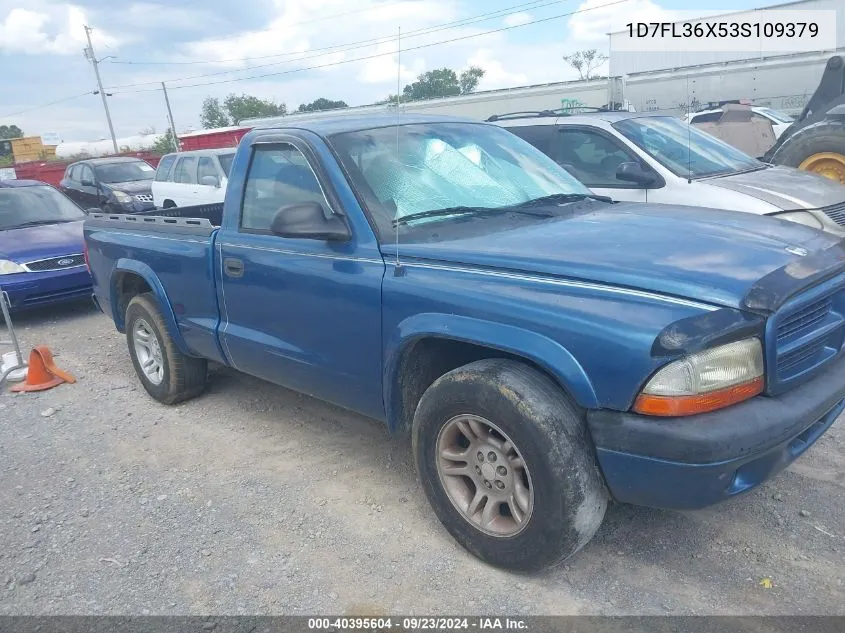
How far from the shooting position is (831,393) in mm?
2725

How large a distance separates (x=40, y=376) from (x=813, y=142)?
8.70 metres

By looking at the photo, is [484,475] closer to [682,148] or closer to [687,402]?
[687,402]

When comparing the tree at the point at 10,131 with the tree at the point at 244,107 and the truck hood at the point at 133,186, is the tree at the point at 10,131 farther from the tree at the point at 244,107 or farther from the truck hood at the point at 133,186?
the truck hood at the point at 133,186

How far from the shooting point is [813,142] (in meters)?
8.45

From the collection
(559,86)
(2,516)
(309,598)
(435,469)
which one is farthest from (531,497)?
(559,86)

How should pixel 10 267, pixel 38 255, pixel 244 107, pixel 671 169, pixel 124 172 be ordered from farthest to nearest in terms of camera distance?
pixel 244 107
pixel 124 172
pixel 38 255
pixel 10 267
pixel 671 169

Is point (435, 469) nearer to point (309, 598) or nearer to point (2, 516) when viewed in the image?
point (309, 598)

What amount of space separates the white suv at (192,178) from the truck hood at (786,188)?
29.2 ft

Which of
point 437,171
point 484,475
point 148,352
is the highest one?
point 437,171

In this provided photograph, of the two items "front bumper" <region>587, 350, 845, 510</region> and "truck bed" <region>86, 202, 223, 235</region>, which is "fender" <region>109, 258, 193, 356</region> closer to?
"truck bed" <region>86, 202, 223, 235</region>

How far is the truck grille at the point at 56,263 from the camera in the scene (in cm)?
786

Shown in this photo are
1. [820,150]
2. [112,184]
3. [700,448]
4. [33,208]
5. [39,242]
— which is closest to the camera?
[700,448]

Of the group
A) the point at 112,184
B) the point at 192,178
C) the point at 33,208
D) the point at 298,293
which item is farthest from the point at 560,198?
the point at 112,184

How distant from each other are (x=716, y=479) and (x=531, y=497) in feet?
2.24
